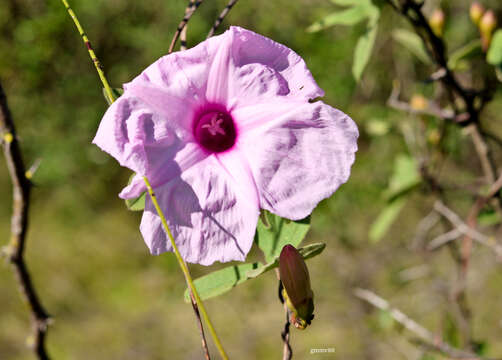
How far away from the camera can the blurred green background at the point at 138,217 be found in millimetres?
2512

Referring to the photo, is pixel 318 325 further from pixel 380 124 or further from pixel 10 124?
pixel 10 124

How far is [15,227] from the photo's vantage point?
3.20ft

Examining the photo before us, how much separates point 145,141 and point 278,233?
0.25 m

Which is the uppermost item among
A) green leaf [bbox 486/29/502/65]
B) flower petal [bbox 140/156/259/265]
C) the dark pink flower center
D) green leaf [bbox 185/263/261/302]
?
Result: the dark pink flower center

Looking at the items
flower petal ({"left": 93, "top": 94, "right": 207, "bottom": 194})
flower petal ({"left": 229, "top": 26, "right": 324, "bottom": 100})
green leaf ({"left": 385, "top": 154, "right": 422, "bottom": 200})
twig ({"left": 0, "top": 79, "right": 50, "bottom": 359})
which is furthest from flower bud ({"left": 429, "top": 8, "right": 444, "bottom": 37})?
twig ({"left": 0, "top": 79, "right": 50, "bottom": 359})

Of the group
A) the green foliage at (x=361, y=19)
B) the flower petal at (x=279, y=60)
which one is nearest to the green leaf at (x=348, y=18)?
the green foliage at (x=361, y=19)

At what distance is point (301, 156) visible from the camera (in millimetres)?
677

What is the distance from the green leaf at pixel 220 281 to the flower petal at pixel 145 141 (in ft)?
0.57

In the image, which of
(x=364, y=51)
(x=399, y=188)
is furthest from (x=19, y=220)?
(x=399, y=188)

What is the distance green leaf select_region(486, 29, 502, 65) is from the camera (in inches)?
41.4

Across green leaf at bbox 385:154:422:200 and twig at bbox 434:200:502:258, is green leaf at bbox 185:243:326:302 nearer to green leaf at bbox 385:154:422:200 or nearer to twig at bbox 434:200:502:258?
twig at bbox 434:200:502:258

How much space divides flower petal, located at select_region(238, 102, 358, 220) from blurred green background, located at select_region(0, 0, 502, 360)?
946 millimetres

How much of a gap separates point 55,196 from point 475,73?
3898mm

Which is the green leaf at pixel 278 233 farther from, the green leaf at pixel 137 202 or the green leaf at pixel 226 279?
the green leaf at pixel 137 202
